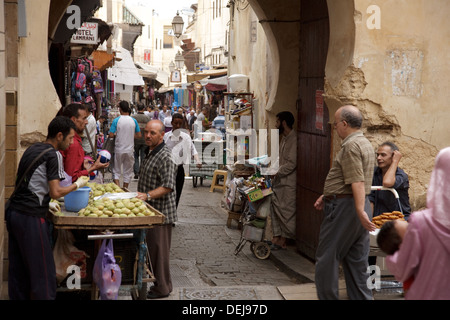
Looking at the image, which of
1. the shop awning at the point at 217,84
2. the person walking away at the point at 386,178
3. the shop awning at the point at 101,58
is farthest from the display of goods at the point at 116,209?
the shop awning at the point at 217,84

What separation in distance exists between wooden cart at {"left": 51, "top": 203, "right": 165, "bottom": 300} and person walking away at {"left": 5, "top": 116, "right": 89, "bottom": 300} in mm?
209

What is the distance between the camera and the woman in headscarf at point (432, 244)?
3355 millimetres

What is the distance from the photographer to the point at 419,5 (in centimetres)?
702

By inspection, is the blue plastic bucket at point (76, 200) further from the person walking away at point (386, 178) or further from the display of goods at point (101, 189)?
the person walking away at point (386, 178)

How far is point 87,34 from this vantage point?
1291 centimetres

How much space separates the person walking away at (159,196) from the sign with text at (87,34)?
6.64 m

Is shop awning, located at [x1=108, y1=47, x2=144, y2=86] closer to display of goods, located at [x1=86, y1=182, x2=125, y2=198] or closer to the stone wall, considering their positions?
display of goods, located at [x1=86, y1=182, x2=125, y2=198]

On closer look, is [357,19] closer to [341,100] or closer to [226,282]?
[341,100]

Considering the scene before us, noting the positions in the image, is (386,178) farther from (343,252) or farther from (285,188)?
(285,188)

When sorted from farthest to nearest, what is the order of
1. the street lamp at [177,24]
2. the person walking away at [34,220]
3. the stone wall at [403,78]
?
the street lamp at [177,24] < the stone wall at [403,78] < the person walking away at [34,220]

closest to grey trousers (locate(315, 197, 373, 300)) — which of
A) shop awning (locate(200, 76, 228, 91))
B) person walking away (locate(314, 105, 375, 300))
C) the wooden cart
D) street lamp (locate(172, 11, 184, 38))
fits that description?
person walking away (locate(314, 105, 375, 300))

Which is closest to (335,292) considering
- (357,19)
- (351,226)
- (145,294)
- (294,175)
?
(351,226)

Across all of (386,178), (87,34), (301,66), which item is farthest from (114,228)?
(87,34)

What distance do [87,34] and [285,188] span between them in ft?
18.8
